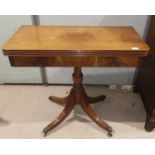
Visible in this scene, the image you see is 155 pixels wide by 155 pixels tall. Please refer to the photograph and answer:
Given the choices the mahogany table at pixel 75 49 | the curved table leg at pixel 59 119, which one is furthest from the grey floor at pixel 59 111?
the mahogany table at pixel 75 49

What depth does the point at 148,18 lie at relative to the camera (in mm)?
1421

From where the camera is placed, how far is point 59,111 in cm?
152

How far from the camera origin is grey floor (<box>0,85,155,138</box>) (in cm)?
133

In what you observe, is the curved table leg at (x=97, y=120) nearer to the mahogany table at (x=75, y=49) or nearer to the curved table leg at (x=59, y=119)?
the curved table leg at (x=59, y=119)

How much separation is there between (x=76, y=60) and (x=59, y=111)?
0.67 meters

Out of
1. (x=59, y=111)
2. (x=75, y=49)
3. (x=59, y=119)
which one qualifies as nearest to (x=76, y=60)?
(x=75, y=49)

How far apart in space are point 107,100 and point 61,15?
2.68 feet

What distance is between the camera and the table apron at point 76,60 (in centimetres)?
96


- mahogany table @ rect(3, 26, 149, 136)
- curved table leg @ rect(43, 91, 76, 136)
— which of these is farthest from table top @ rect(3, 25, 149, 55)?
curved table leg @ rect(43, 91, 76, 136)

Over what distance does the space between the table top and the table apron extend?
4cm

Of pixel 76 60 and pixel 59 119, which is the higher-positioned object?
pixel 76 60

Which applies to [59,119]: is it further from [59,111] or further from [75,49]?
[75,49]

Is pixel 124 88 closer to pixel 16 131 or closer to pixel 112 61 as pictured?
pixel 112 61
